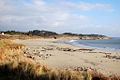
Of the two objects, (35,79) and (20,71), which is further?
(20,71)

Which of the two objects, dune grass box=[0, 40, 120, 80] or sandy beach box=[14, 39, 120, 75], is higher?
dune grass box=[0, 40, 120, 80]

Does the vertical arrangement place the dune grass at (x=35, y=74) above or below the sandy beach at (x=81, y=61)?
above

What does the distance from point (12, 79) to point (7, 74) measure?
0.75 meters

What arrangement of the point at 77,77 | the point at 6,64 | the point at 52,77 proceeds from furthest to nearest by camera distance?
the point at 6,64 < the point at 52,77 < the point at 77,77

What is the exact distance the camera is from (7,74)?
234 inches

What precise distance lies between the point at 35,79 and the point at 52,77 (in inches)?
25.2

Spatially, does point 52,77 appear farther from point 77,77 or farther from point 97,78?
point 97,78

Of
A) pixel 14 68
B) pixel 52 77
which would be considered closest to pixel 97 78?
pixel 52 77

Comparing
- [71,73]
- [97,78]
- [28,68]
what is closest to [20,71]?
[28,68]

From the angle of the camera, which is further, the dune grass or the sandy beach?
the sandy beach

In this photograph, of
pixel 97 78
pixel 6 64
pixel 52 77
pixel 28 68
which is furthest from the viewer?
pixel 6 64

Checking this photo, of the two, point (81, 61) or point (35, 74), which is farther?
point (81, 61)

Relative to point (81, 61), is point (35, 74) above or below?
above

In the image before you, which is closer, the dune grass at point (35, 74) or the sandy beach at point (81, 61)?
the dune grass at point (35, 74)
